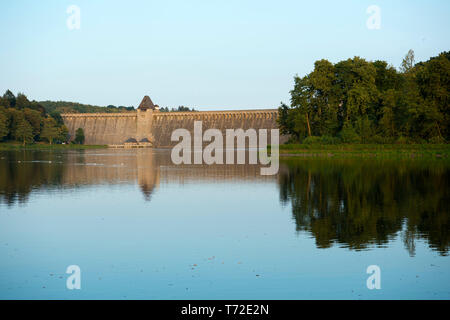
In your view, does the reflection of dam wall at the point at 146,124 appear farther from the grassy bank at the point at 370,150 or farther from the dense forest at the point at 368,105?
the grassy bank at the point at 370,150

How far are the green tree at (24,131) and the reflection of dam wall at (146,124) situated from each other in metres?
31.2

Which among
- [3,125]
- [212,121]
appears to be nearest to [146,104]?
[212,121]

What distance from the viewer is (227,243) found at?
11.0m

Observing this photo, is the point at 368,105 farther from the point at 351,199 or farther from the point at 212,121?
the point at 212,121

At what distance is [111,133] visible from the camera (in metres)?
132

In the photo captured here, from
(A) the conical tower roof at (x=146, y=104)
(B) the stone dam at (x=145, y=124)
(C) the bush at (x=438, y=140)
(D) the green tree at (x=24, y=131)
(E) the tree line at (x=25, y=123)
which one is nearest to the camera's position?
(C) the bush at (x=438, y=140)

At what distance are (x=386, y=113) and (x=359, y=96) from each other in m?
3.53

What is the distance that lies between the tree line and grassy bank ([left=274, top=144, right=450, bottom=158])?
63055mm

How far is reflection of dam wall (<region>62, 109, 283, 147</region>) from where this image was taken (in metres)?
120

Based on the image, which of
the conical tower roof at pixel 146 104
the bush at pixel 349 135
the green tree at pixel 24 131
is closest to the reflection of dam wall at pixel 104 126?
the conical tower roof at pixel 146 104

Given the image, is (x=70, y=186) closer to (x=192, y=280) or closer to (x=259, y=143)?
(x=192, y=280)

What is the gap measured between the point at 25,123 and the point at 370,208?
9532 cm

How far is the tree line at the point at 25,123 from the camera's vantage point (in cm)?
9869
